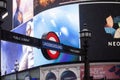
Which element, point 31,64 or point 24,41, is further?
point 31,64

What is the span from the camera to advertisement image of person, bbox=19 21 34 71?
219 ft

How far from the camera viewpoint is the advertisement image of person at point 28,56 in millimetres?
66688

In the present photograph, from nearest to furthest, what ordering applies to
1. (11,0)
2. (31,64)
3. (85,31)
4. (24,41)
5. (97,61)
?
(24,41)
(85,31)
(97,61)
(31,64)
(11,0)

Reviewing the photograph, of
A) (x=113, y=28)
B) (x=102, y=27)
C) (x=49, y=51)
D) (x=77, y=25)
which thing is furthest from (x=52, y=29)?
(x=49, y=51)

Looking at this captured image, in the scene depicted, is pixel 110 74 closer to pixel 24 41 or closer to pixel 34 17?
pixel 34 17

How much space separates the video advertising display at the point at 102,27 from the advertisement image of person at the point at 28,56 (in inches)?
401

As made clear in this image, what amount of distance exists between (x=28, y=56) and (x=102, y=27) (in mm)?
13669

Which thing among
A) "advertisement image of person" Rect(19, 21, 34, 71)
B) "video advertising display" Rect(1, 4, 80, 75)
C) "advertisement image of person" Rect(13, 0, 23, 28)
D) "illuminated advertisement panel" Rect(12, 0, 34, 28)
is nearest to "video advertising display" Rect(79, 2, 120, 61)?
"video advertising display" Rect(1, 4, 80, 75)

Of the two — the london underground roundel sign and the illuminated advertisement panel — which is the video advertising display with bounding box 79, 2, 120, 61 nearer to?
the illuminated advertisement panel

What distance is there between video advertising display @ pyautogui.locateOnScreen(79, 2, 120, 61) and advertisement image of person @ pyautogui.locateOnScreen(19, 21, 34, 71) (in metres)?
10.2

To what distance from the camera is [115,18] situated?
6112cm

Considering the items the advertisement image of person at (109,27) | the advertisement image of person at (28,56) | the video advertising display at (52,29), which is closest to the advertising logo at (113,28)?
the advertisement image of person at (109,27)

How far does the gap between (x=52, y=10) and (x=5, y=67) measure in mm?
21545

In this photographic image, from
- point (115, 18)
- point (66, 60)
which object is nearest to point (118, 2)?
point (115, 18)
